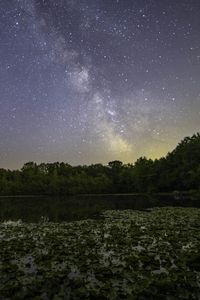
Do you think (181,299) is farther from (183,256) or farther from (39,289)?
(183,256)

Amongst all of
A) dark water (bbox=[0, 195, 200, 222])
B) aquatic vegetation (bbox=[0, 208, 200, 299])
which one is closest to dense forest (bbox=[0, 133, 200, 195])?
dark water (bbox=[0, 195, 200, 222])

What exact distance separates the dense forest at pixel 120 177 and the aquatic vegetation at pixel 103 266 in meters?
48.3

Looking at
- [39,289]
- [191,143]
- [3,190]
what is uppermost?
[191,143]

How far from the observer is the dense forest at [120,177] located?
71.4 metres

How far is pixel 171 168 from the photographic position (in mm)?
76875

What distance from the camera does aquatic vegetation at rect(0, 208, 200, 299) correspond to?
8.31 meters

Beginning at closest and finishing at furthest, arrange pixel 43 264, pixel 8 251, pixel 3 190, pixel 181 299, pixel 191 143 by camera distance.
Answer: pixel 181 299 < pixel 43 264 < pixel 8 251 < pixel 191 143 < pixel 3 190

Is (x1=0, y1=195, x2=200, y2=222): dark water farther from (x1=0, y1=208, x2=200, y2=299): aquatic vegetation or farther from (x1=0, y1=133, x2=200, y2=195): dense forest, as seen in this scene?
(x1=0, y1=133, x2=200, y2=195): dense forest

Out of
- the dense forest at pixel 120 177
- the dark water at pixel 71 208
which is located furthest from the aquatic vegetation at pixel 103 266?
the dense forest at pixel 120 177

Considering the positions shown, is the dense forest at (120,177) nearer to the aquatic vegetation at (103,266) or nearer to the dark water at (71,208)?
the dark water at (71,208)

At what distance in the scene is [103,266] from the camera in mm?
10930

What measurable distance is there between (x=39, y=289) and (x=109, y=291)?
5.50 feet

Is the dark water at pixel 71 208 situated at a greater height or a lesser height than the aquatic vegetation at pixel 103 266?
greater

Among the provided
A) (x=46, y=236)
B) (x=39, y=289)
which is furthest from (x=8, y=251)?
A: (x=39, y=289)
